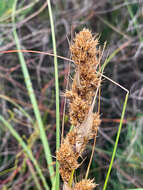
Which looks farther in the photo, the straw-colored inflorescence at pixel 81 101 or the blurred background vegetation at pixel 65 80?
the blurred background vegetation at pixel 65 80

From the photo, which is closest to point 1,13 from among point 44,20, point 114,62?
point 44,20

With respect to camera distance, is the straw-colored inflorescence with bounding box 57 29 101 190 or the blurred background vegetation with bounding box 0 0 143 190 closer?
the straw-colored inflorescence with bounding box 57 29 101 190

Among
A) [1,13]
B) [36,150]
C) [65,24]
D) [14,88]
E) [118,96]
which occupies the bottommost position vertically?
[36,150]

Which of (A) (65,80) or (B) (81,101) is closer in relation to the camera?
(B) (81,101)

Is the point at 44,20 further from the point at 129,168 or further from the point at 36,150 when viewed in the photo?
the point at 129,168
